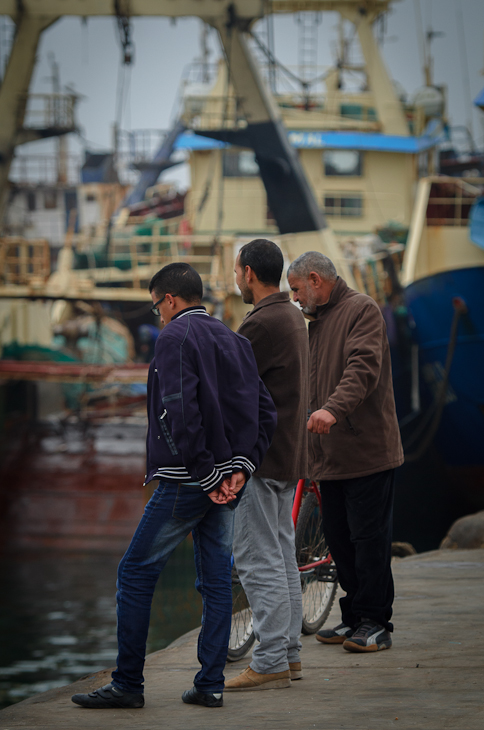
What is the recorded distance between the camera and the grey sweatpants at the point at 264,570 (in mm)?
2885

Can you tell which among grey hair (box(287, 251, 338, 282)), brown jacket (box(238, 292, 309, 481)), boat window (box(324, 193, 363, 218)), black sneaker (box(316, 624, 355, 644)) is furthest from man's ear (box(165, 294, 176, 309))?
boat window (box(324, 193, 363, 218))

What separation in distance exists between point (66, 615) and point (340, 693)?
7.19m

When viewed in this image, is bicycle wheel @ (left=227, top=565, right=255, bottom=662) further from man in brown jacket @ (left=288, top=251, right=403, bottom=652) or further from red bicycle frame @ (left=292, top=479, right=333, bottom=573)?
man in brown jacket @ (left=288, top=251, right=403, bottom=652)

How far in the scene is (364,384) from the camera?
10.6ft

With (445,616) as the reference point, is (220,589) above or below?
above

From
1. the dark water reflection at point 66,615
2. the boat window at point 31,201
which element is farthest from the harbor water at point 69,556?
the boat window at point 31,201

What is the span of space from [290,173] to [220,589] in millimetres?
9849

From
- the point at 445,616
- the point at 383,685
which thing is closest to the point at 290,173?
the point at 445,616

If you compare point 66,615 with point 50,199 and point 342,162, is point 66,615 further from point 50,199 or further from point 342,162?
point 50,199

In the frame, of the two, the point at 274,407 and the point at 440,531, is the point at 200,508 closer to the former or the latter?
the point at 274,407

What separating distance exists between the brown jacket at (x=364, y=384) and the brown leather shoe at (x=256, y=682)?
0.83 m

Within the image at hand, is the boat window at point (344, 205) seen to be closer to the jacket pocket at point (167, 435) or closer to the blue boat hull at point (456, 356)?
the blue boat hull at point (456, 356)

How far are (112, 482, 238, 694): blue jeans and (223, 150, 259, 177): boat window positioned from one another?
49.4 ft

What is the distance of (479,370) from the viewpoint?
12.1m
